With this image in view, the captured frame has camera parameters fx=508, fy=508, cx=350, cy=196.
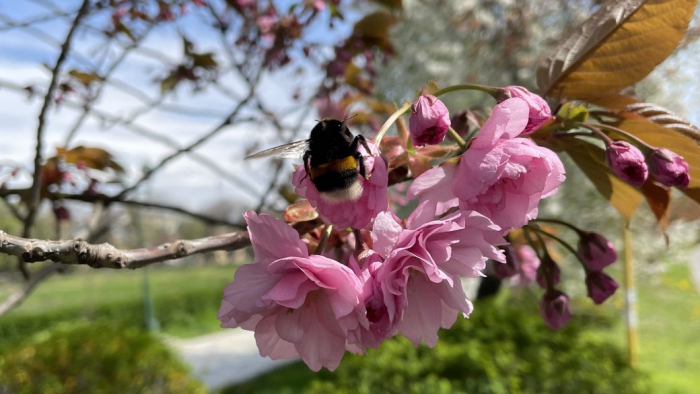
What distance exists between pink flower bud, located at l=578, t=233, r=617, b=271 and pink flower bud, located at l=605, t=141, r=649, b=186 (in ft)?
0.79

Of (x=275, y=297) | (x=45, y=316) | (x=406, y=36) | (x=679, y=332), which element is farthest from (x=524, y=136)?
(x=45, y=316)

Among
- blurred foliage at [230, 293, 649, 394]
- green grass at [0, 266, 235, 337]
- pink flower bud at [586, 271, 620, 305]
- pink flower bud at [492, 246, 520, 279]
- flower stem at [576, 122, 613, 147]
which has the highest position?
flower stem at [576, 122, 613, 147]

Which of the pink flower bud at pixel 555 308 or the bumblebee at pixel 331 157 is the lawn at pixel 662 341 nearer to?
the pink flower bud at pixel 555 308

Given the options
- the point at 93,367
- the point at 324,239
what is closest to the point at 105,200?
the point at 324,239

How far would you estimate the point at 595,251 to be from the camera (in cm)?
91

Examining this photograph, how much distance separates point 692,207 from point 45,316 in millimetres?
15069

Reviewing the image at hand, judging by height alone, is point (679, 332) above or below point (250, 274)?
below

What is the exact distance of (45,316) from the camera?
13039 millimetres

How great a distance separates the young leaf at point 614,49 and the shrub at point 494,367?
276 centimetres

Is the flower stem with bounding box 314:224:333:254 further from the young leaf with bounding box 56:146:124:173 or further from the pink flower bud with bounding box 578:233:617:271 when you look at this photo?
the young leaf with bounding box 56:146:124:173

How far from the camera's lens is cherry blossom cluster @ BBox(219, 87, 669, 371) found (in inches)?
22.7

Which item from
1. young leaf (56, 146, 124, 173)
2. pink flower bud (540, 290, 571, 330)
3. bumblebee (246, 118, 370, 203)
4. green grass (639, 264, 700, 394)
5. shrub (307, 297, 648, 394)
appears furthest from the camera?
green grass (639, 264, 700, 394)

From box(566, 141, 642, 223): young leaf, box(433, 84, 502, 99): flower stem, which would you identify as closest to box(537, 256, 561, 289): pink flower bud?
box(566, 141, 642, 223): young leaf

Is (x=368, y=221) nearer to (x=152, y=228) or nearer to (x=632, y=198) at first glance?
(x=632, y=198)
